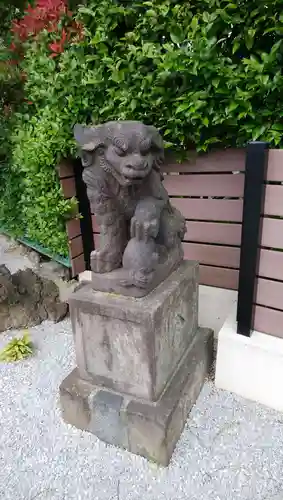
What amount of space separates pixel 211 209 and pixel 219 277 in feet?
2.09

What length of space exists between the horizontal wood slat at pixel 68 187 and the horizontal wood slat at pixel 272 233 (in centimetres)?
213

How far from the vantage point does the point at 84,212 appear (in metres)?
3.68

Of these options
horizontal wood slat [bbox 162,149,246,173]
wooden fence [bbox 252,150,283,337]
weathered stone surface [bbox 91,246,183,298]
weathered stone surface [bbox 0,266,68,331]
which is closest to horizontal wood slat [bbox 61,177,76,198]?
weathered stone surface [bbox 0,266,68,331]

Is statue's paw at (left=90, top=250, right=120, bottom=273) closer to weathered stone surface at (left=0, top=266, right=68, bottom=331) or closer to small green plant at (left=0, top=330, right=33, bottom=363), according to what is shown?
small green plant at (left=0, top=330, right=33, bottom=363)

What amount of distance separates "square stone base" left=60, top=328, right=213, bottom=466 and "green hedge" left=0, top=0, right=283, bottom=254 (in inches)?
70.9

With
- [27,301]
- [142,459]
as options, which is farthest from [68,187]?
[142,459]

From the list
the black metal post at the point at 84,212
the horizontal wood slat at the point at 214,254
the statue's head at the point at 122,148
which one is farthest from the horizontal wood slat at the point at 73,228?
the statue's head at the point at 122,148

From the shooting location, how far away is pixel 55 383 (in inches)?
108

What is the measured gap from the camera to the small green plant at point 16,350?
3.02 meters

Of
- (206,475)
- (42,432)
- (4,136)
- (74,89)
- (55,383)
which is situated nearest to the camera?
(206,475)

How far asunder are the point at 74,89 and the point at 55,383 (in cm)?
267

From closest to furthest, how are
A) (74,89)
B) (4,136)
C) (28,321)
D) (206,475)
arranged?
(206,475) < (74,89) < (28,321) < (4,136)

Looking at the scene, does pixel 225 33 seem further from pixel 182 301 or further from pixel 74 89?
pixel 182 301

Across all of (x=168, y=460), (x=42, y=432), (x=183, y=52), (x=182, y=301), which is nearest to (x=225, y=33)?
(x=183, y=52)
